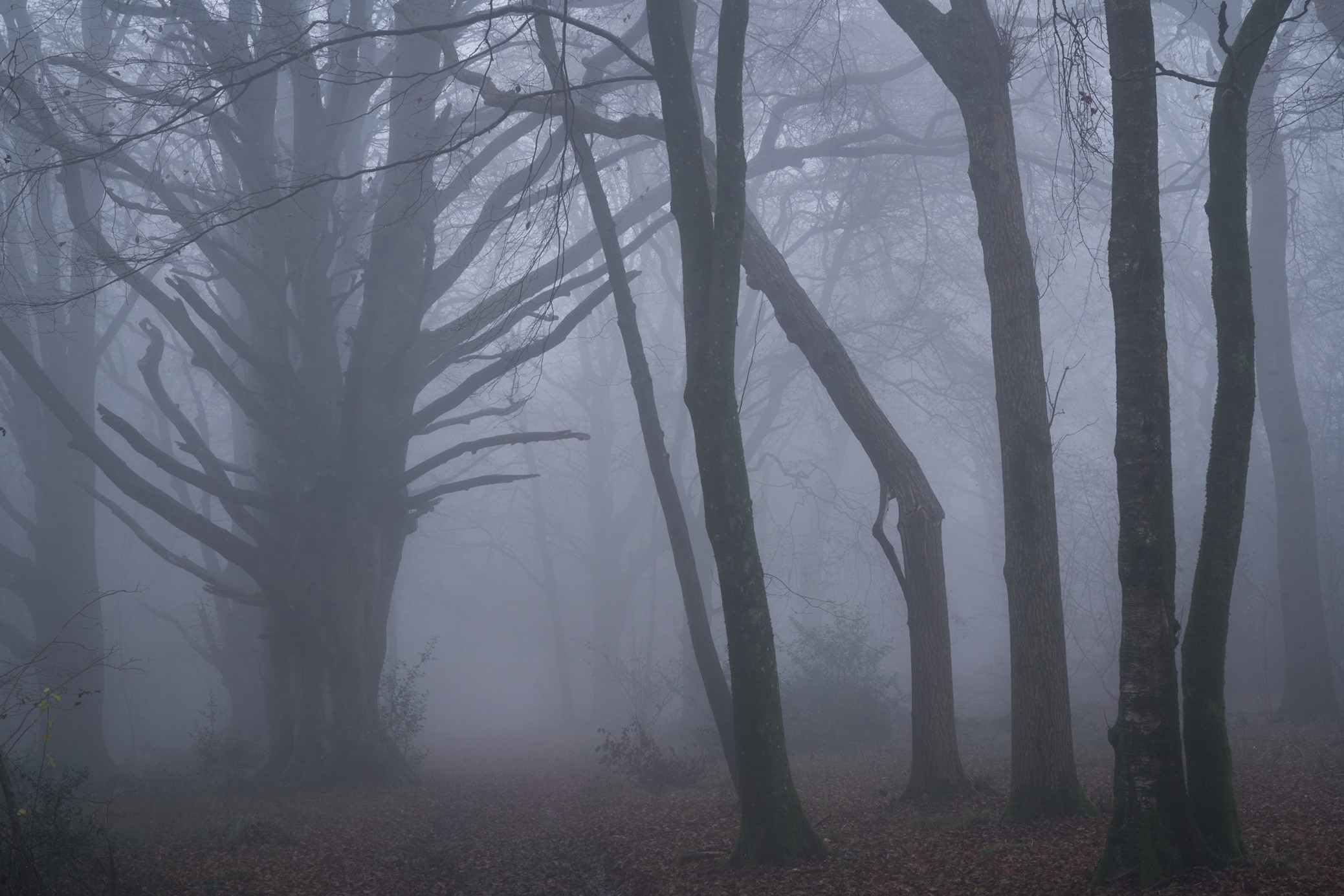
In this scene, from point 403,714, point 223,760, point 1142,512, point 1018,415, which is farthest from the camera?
point 403,714

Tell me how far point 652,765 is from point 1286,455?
10449 mm

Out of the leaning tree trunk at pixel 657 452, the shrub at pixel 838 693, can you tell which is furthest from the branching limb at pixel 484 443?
the shrub at pixel 838 693

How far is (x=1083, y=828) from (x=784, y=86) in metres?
13.9

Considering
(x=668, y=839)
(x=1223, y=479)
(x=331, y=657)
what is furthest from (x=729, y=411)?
(x=331, y=657)

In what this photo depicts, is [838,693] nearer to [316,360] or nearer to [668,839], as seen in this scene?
[668,839]

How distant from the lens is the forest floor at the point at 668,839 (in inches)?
217

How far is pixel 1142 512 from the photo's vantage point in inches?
195

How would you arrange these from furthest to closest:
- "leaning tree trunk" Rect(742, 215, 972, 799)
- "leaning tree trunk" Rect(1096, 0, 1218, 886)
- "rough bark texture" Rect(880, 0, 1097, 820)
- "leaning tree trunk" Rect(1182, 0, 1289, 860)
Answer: "leaning tree trunk" Rect(742, 215, 972, 799)
"rough bark texture" Rect(880, 0, 1097, 820)
"leaning tree trunk" Rect(1182, 0, 1289, 860)
"leaning tree trunk" Rect(1096, 0, 1218, 886)

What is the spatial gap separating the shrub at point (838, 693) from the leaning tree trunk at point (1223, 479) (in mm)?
10629

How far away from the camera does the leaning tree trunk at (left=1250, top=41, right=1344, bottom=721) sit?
1309cm

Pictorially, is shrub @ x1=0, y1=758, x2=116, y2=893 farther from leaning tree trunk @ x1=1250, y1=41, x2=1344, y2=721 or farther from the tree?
leaning tree trunk @ x1=1250, y1=41, x2=1344, y2=721

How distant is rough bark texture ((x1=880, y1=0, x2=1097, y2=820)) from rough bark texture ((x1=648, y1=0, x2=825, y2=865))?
1.96 m

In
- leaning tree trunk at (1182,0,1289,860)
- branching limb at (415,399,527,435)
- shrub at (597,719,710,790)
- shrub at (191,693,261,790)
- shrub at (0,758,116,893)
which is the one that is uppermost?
branching limb at (415,399,527,435)

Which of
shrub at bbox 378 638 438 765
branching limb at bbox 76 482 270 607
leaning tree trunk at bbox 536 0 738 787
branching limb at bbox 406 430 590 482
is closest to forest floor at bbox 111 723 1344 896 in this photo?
leaning tree trunk at bbox 536 0 738 787
